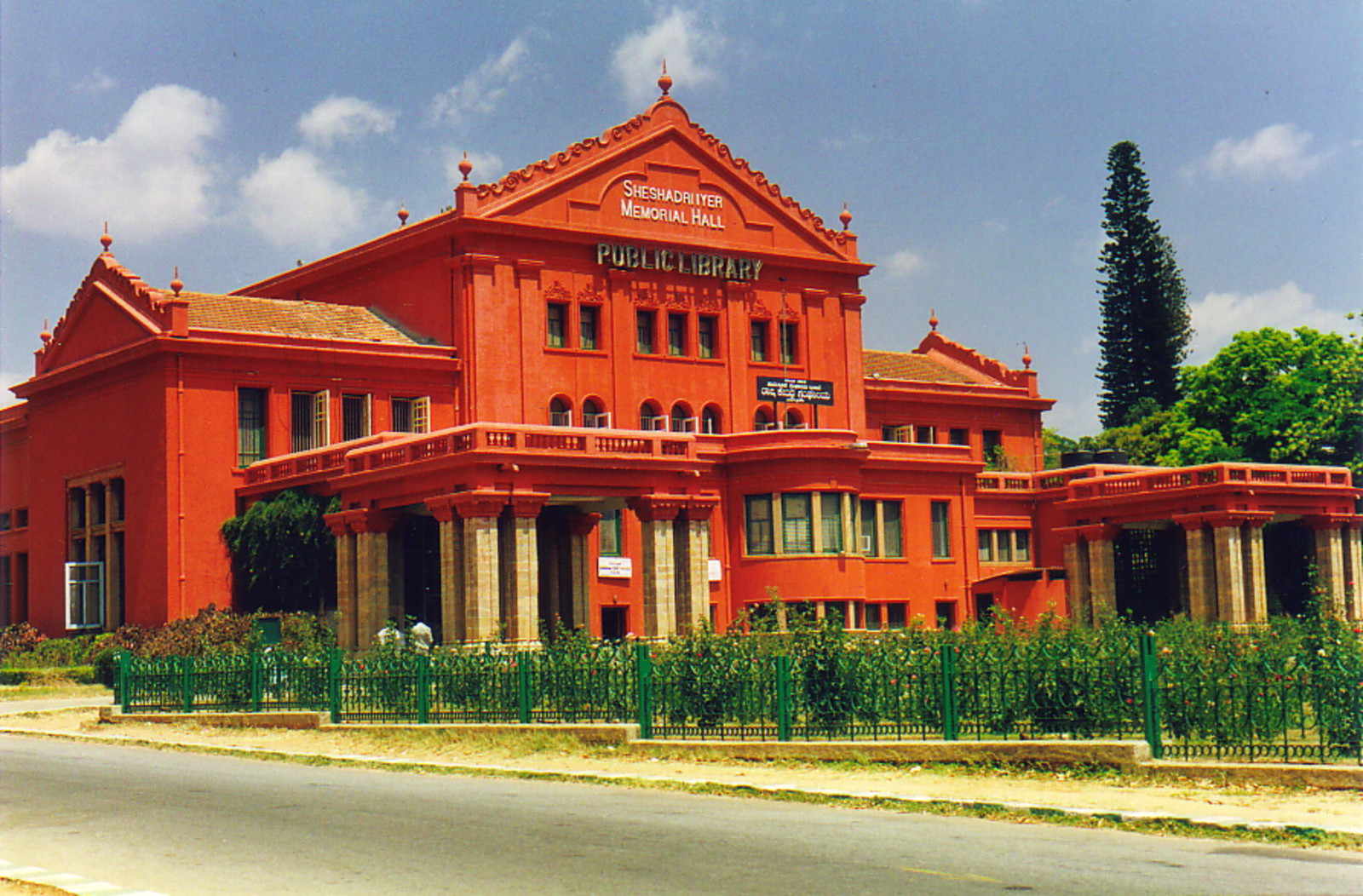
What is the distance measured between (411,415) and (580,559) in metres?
8.51

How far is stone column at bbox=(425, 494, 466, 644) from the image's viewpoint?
37.1 m

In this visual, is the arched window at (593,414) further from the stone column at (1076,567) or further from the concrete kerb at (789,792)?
the concrete kerb at (789,792)

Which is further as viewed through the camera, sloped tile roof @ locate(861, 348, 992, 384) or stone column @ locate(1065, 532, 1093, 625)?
sloped tile roof @ locate(861, 348, 992, 384)

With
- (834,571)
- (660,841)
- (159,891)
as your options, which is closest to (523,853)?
(660,841)

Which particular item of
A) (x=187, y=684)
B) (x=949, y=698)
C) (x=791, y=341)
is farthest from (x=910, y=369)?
(x=949, y=698)

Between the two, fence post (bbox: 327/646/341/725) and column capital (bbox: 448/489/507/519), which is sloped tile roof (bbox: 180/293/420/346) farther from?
fence post (bbox: 327/646/341/725)

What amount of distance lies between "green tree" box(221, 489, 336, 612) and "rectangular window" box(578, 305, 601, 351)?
11.1 m

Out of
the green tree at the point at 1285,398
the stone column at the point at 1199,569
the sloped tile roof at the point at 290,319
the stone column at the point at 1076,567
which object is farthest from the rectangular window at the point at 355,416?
the green tree at the point at 1285,398

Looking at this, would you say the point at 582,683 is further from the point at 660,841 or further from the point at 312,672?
the point at 660,841

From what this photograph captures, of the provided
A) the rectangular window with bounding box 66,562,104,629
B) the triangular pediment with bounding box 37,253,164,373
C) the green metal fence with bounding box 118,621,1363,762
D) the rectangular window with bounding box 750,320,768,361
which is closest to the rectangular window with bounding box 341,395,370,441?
the triangular pediment with bounding box 37,253,164,373

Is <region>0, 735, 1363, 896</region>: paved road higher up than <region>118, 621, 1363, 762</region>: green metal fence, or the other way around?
<region>118, 621, 1363, 762</region>: green metal fence

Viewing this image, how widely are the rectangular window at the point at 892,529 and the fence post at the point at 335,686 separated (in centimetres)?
2669

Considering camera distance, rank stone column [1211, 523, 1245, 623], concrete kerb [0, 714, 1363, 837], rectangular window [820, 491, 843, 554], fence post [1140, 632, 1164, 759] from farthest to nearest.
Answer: stone column [1211, 523, 1245, 623], rectangular window [820, 491, 843, 554], fence post [1140, 632, 1164, 759], concrete kerb [0, 714, 1363, 837]

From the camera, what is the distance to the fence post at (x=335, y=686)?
91.0 ft
